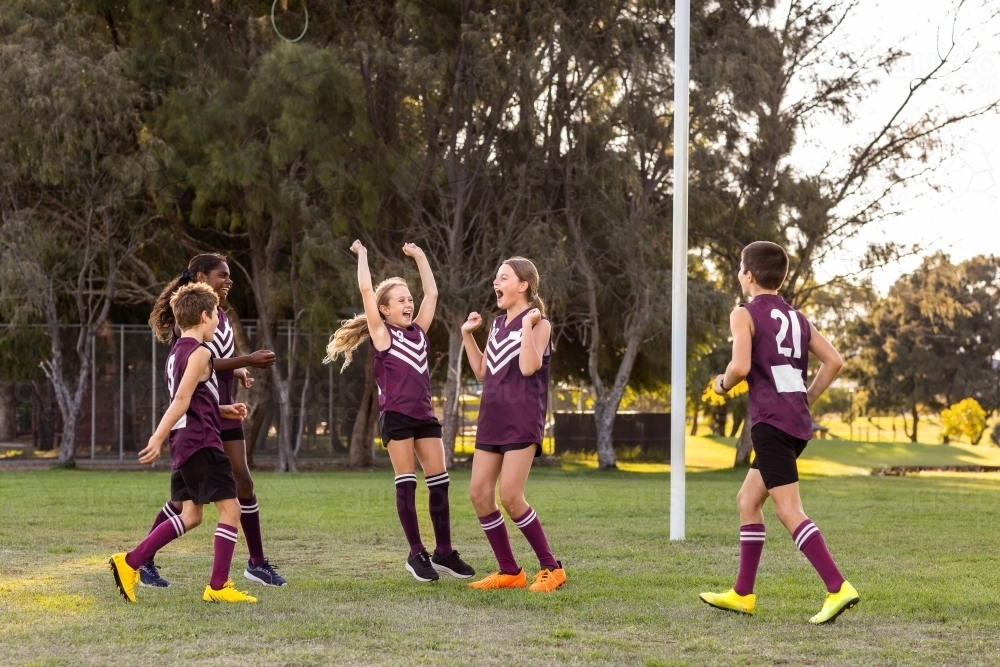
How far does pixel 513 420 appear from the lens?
716cm

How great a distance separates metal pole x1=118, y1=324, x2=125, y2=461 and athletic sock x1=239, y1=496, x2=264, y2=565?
60.7 feet

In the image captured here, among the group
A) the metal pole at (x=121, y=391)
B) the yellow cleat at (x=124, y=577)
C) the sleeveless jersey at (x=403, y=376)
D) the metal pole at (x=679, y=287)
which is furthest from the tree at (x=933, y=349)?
the yellow cleat at (x=124, y=577)

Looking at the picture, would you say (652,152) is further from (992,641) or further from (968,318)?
(968,318)

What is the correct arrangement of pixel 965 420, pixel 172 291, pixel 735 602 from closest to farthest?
pixel 735 602 → pixel 172 291 → pixel 965 420

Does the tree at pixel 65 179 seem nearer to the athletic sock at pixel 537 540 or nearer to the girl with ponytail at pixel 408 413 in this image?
the girl with ponytail at pixel 408 413

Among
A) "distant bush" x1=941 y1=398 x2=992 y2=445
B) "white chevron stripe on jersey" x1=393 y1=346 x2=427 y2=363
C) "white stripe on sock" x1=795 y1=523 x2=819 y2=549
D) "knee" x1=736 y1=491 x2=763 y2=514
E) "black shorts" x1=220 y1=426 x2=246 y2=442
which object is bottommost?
"distant bush" x1=941 y1=398 x2=992 y2=445

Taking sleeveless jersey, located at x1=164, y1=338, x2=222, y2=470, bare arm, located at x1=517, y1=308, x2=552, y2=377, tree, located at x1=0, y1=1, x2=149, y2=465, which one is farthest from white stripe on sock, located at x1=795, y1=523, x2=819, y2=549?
tree, located at x1=0, y1=1, x2=149, y2=465

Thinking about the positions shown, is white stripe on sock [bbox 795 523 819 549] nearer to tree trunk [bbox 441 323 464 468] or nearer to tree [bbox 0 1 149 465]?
tree trunk [bbox 441 323 464 468]

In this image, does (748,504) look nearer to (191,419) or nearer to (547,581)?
(547,581)

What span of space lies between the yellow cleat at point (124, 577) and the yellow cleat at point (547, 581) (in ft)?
7.43

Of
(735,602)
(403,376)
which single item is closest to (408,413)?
(403,376)

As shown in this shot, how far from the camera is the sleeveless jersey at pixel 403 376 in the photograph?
754 cm

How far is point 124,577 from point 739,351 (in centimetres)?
360

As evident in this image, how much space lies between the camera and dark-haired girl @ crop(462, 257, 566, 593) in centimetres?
712
